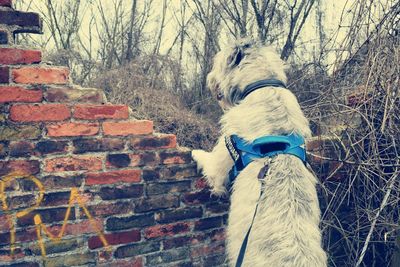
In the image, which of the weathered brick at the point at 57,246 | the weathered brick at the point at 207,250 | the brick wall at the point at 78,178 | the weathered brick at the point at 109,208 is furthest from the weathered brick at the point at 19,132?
the weathered brick at the point at 207,250

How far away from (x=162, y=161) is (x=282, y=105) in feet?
3.18

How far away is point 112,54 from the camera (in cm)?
805

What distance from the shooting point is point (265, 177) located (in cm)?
231

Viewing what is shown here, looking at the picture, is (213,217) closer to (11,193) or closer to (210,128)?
(11,193)

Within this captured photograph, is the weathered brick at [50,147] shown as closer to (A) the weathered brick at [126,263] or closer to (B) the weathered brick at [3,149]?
(B) the weathered brick at [3,149]

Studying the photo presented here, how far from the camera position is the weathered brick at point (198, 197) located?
2900 mm

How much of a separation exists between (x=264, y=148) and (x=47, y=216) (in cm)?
149

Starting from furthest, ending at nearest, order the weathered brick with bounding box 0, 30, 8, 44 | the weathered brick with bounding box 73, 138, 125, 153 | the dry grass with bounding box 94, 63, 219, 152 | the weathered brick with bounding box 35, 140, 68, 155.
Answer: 1. the dry grass with bounding box 94, 63, 219, 152
2. the weathered brick with bounding box 73, 138, 125, 153
3. the weathered brick with bounding box 35, 140, 68, 155
4. the weathered brick with bounding box 0, 30, 8, 44

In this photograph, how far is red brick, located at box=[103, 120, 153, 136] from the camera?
2576mm

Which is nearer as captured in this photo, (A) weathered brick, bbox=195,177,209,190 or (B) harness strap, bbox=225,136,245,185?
(B) harness strap, bbox=225,136,245,185

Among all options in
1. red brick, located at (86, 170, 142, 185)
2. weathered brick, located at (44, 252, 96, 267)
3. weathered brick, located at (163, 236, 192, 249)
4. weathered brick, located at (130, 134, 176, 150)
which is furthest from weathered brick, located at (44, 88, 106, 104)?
weathered brick, located at (163, 236, 192, 249)

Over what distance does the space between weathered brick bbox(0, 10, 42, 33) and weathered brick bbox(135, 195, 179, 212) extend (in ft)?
4.51

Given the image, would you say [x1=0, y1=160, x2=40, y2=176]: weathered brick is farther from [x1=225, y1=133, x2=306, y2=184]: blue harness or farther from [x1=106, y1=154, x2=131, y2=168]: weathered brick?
[x1=225, y1=133, x2=306, y2=184]: blue harness

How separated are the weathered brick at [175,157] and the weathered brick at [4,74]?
1132 mm
